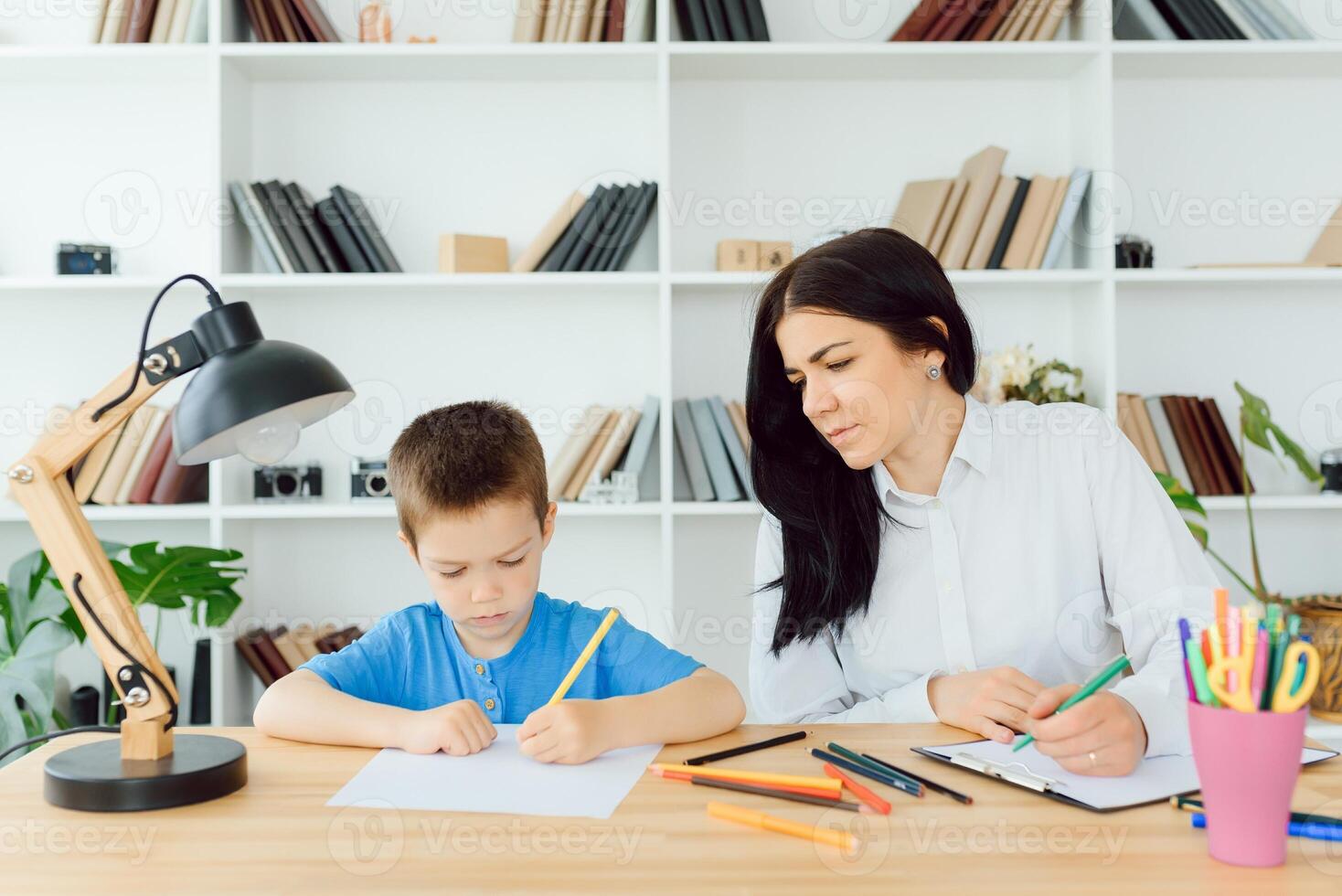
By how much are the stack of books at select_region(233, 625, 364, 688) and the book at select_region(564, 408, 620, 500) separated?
68cm

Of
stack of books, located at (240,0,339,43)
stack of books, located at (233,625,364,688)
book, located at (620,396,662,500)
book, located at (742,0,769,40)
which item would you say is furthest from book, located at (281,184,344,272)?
book, located at (742,0,769,40)

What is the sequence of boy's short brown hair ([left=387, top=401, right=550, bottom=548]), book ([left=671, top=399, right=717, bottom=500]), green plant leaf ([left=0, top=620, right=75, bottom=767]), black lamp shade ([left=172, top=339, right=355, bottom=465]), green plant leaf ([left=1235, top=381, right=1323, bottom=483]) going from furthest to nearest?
1. book ([left=671, top=399, right=717, bottom=500])
2. green plant leaf ([left=1235, top=381, right=1323, bottom=483])
3. green plant leaf ([left=0, top=620, right=75, bottom=767])
4. boy's short brown hair ([left=387, top=401, right=550, bottom=548])
5. black lamp shade ([left=172, top=339, right=355, bottom=465])

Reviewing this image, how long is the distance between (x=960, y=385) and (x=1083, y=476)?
20 centimetres

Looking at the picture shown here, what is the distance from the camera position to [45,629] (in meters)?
2.21

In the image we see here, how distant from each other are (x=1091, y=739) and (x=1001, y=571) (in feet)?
1.70

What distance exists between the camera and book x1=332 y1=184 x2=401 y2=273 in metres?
2.77

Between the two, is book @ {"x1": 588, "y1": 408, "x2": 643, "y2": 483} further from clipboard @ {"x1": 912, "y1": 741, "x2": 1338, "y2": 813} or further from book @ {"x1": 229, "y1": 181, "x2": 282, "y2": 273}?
clipboard @ {"x1": 912, "y1": 741, "x2": 1338, "y2": 813}

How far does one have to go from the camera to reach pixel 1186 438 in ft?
9.20

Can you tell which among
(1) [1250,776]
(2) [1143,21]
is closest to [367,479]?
(2) [1143,21]

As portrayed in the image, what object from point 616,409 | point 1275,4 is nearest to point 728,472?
point 616,409

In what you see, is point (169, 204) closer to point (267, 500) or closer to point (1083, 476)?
point (267, 500)

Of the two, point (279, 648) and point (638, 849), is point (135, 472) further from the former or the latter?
point (638, 849)

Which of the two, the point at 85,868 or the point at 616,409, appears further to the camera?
the point at 616,409

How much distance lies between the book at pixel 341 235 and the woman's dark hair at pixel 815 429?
1504 millimetres
